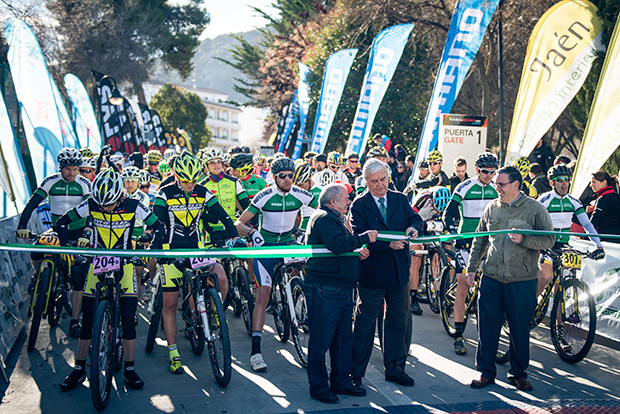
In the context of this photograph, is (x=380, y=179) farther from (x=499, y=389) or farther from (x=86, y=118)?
(x=86, y=118)

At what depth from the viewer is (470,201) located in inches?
315

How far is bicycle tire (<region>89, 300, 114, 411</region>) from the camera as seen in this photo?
5.14 metres

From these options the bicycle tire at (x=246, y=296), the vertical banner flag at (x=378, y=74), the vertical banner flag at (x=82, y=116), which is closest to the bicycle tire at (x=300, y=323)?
the bicycle tire at (x=246, y=296)

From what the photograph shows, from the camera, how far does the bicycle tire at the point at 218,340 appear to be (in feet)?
19.0

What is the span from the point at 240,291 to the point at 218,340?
2.10 metres

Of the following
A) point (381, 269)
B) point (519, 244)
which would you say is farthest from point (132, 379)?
point (519, 244)

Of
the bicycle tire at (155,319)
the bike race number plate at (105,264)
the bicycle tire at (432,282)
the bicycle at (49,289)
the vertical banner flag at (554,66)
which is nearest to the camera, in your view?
the bike race number plate at (105,264)

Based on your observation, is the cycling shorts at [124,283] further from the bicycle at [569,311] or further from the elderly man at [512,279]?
the bicycle at [569,311]

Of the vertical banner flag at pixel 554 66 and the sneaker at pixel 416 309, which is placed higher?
the vertical banner flag at pixel 554 66

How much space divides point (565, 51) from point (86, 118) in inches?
563

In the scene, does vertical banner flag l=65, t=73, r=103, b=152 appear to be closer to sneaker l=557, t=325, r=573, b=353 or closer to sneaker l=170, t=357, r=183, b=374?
sneaker l=170, t=357, r=183, b=374

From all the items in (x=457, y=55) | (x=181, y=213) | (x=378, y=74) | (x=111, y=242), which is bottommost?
(x=111, y=242)

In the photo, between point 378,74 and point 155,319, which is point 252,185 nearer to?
point 155,319

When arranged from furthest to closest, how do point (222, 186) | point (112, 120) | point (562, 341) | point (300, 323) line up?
point (112, 120) → point (222, 186) → point (562, 341) → point (300, 323)
